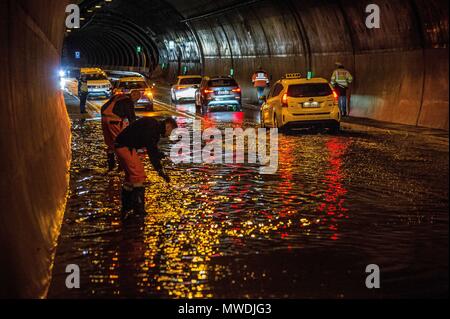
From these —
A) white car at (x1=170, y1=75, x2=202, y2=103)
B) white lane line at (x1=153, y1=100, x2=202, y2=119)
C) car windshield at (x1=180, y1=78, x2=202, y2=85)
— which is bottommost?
white lane line at (x1=153, y1=100, x2=202, y2=119)

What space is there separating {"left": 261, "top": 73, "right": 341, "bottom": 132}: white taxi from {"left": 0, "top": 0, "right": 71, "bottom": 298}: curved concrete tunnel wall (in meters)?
12.5

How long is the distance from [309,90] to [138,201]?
1367cm

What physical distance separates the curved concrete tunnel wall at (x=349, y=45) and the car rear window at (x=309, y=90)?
271 cm

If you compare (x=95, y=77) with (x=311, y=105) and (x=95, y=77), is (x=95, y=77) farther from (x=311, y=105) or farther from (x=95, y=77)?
(x=311, y=105)

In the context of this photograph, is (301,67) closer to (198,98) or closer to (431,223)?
(198,98)

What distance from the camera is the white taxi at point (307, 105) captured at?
2425 cm

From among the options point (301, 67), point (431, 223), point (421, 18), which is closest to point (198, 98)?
point (301, 67)

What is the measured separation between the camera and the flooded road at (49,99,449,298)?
25.5ft

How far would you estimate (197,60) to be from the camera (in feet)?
203

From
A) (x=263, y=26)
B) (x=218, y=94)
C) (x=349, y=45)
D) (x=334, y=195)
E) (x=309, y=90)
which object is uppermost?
(x=263, y=26)

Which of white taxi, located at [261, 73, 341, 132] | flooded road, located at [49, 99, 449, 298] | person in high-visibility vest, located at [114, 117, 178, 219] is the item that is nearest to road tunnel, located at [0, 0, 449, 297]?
flooded road, located at [49, 99, 449, 298]

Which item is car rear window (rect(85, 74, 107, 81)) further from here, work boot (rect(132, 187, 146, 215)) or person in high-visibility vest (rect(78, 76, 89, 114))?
work boot (rect(132, 187, 146, 215))

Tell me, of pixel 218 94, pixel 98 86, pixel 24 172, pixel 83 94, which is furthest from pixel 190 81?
pixel 24 172

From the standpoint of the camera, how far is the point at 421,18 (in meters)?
24.6
